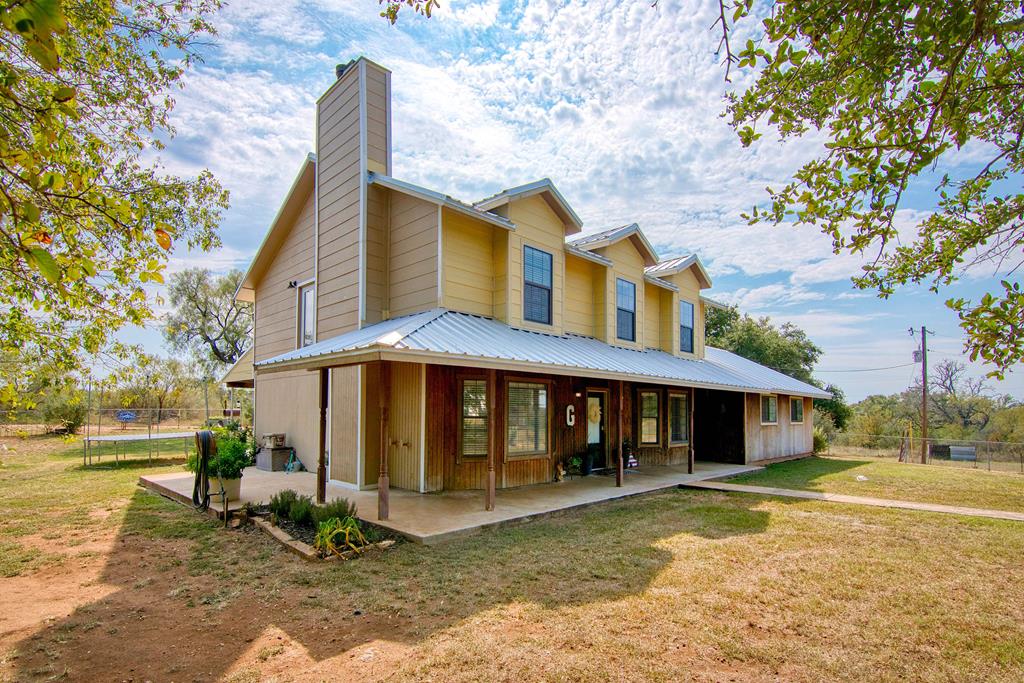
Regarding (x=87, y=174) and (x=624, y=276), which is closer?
(x=87, y=174)

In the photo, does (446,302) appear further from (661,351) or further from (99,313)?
(661,351)

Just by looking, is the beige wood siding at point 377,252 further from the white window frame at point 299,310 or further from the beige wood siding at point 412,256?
the white window frame at point 299,310

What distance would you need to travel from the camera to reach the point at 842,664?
3516 mm

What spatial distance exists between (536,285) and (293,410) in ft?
21.1

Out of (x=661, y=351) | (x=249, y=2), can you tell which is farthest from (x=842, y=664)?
(x=661, y=351)

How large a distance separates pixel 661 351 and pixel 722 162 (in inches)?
359

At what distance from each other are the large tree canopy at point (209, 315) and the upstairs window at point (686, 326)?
26344mm

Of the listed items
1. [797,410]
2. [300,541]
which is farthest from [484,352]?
[797,410]

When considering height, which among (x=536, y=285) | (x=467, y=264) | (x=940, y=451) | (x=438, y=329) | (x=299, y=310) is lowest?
(x=940, y=451)

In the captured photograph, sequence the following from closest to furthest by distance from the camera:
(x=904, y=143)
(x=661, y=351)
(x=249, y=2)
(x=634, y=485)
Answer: (x=904, y=143), (x=249, y=2), (x=634, y=485), (x=661, y=351)

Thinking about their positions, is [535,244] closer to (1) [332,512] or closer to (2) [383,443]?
(2) [383,443]

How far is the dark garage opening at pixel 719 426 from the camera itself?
15.0 metres

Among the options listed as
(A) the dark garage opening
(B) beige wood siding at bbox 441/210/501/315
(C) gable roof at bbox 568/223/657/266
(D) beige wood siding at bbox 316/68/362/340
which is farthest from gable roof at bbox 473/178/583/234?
(A) the dark garage opening

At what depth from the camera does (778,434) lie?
56.0ft
